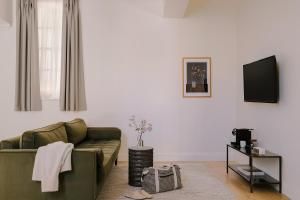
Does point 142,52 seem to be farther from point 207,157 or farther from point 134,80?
point 207,157

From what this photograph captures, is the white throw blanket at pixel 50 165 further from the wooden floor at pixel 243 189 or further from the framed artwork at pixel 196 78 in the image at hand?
the framed artwork at pixel 196 78

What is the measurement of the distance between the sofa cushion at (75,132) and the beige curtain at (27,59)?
4.17 feet

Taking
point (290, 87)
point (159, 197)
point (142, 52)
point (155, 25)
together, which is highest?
point (155, 25)

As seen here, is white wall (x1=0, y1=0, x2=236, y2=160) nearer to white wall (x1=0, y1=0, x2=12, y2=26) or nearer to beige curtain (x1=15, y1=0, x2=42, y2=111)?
beige curtain (x1=15, y1=0, x2=42, y2=111)

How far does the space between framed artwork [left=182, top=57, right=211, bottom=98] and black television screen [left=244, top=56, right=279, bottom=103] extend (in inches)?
36.6

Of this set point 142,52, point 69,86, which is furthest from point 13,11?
point 142,52

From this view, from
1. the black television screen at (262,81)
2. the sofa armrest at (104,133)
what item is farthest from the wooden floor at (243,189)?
the sofa armrest at (104,133)

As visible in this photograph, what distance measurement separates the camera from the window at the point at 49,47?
16.3 ft

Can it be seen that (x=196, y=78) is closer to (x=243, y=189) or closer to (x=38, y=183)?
(x=243, y=189)

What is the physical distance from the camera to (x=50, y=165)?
97.9 inches

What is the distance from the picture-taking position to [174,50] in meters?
5.07

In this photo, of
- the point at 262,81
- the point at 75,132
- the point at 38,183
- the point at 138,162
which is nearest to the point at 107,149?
the point at 138,162

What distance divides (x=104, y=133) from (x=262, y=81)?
2634 mm

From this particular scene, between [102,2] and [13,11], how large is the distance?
1671mm
